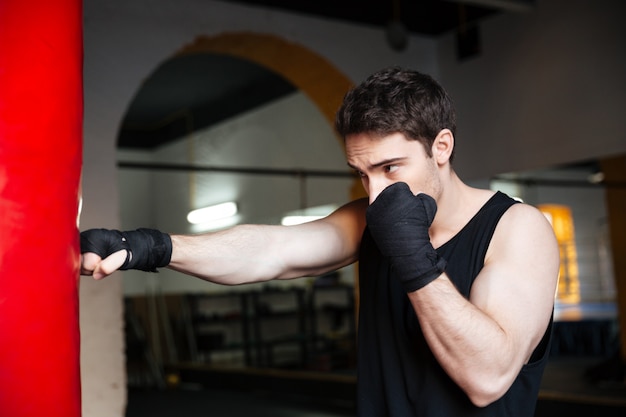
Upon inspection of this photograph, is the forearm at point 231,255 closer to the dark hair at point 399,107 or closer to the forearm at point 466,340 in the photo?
the dark hair at point 399,107

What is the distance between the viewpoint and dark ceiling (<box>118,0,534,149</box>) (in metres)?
5.71

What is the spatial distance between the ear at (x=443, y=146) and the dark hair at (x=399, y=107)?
0.01 meters

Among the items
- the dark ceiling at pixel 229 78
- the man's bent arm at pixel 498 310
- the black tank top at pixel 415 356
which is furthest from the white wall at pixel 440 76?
the man's bent arm at pixel 498 310

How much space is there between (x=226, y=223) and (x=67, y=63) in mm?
10016

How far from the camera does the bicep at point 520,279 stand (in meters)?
1.41

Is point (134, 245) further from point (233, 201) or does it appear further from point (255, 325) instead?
point (255, 325)

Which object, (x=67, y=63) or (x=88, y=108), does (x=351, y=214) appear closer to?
(x=67, y=63)

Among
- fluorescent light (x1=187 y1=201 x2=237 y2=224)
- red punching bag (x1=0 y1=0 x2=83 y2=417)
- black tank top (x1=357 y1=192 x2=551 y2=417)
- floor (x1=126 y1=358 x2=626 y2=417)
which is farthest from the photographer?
fluorescent light (x1=187 y1=201 x2=237 y2=224)

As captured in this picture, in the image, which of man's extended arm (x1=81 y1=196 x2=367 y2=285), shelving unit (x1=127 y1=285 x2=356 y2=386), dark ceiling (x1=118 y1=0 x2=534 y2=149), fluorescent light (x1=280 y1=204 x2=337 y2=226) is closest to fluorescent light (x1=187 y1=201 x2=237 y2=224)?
fluorescent light (x1=280 y1=204 x2=337 y2=226)

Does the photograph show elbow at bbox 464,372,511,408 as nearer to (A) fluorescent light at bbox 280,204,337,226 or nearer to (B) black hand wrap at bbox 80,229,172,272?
(B) black hand wrap at bbox 80,229,172,272

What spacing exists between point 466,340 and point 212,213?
31.2 ft

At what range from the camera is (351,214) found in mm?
1886

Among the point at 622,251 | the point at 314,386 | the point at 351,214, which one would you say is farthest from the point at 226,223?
the point at 351,214

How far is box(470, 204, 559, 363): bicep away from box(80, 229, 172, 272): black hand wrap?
0.61 m
